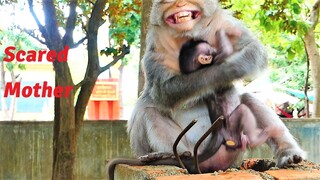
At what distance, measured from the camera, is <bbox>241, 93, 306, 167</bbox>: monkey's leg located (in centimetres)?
301

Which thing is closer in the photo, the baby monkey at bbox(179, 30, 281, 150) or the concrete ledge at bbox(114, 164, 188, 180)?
the concrete ledge at bbox(114, 164, 188, 180)

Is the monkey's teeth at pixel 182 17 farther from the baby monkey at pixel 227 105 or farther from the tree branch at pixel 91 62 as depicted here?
the tree branch at pixel 91 62

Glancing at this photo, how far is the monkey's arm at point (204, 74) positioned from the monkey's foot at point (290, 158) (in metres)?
0.52

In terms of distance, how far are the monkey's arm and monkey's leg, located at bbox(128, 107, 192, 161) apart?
134 millimetres

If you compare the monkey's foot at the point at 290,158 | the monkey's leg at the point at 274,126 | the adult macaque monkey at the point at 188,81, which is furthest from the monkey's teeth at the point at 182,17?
the monkey's foot at the point at 290,158

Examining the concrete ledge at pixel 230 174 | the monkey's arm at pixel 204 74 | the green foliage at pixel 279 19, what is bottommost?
the concrete ledge at pixel 230 174

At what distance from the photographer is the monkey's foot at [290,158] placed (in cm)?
289

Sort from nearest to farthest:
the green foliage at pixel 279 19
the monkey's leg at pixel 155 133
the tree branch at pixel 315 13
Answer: the monkey's leg at pixel 155 133 < the green foliage at pixel 279 19 < the tree branch at pixel 315 13

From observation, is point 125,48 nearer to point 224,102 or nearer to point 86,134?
point 86,134

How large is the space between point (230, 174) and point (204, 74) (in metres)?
0.61

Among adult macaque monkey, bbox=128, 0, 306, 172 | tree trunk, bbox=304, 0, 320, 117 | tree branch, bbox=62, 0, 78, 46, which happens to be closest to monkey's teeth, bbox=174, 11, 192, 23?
adult macaque monkey, bbox=128, 0, 306, 172

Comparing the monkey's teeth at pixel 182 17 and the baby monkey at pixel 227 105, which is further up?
the monkey's teeth at pixel 182 17

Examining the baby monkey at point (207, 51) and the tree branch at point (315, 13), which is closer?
the baby monkey at point (207, 51)

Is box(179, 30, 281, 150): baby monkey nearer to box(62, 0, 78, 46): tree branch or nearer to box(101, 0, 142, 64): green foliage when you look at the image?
box(62, 0, 78, 46): tree branch
